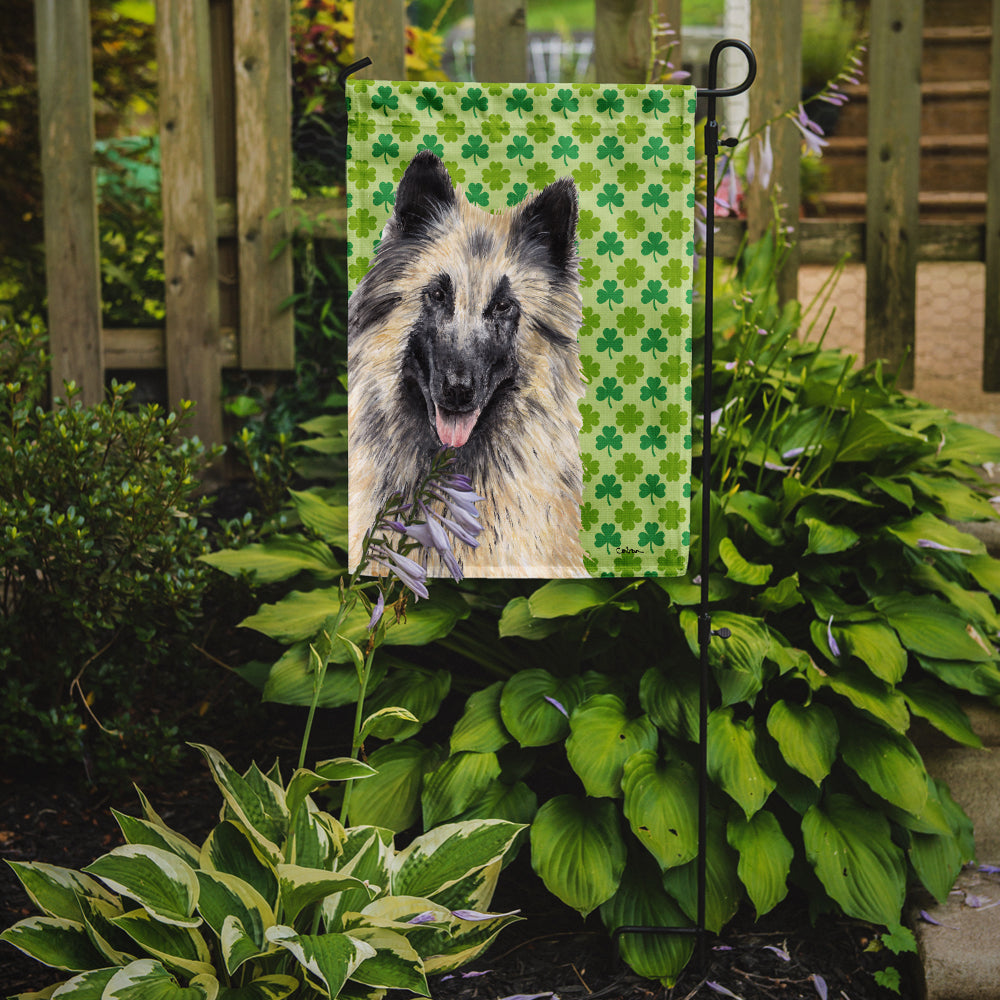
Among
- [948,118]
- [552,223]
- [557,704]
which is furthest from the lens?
[948,118]

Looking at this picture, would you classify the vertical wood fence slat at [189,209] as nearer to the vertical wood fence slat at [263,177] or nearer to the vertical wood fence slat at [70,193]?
the vertical wood fence slat at [263,177]

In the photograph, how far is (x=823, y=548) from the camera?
213 cm

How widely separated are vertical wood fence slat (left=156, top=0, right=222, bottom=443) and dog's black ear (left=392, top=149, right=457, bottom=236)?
1.69 meters

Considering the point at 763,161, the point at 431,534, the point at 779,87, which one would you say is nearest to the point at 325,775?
the point at 431,534

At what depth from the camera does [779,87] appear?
3.19 m

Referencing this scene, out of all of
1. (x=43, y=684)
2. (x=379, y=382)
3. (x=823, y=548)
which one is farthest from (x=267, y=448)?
(x=823, y=548)

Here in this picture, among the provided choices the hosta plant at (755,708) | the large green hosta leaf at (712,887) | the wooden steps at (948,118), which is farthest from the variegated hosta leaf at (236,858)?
the wooden steps at (948,118)

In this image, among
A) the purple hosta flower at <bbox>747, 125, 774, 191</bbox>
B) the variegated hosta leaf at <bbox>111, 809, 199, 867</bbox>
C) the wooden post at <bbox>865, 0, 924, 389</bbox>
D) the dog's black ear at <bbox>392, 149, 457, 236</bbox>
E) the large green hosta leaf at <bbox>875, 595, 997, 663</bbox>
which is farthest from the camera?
the wooden post at <bbox>865, 0, 924, 389</bbox>

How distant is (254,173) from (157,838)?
2.27 m

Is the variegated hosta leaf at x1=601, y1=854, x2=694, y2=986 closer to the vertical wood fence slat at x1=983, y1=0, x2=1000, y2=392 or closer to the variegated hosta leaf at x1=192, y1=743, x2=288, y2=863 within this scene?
the variegated hosta leaf at x1=192, y1=743, x2=288, y2=863

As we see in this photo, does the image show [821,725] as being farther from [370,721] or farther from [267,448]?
[267,448]

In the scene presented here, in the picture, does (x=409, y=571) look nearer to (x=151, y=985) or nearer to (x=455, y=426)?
(x=455, y=426)

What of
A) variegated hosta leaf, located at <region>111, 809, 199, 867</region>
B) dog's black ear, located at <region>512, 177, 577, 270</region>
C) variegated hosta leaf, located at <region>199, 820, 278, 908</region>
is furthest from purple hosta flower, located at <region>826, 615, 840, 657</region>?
variegated hosta leaf, located at <region>111, 809, 199, 867</region>

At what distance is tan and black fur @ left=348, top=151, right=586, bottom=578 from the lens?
70.2 inches
